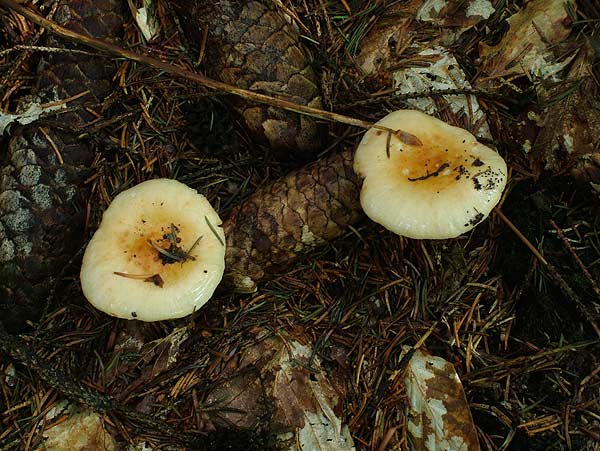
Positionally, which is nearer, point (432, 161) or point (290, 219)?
point (432, 161)

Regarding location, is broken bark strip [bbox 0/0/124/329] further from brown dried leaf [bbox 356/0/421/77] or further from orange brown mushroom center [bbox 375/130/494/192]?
orange brown mushroom center [bbox 375/130/494/192]

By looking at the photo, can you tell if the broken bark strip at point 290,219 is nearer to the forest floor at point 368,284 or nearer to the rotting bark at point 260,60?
the forest floor at point 368,284

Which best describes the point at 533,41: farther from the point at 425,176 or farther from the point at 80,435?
the point at 80,435

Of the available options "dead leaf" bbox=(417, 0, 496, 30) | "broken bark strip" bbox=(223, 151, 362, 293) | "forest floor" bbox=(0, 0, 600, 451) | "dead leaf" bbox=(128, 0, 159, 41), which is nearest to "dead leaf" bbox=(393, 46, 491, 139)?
"forest floor" bbox=(0, 0, 600, 451)

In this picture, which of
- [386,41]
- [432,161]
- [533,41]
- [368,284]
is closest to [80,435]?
[368,284]

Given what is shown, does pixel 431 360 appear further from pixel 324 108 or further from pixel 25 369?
pixel 25 369

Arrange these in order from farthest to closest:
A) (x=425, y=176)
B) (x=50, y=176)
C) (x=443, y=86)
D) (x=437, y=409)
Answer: (x=443, y=86) < (x=50, y=176) < (x=437, y=409) < (x=425, y=176)
